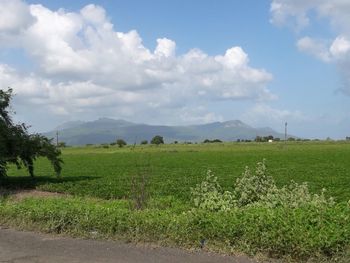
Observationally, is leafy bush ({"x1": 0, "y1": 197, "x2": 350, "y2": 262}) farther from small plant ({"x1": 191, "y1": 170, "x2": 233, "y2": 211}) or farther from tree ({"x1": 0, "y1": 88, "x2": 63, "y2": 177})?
tree ({"x1": 0, "y1": 88, "x2": 63, "y2": 177})

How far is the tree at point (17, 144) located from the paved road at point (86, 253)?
1268 cm

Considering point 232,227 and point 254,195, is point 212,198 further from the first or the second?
point 232,227

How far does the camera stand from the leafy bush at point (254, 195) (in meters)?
9.16

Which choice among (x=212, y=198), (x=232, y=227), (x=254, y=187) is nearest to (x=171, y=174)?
(x=254, y=187)

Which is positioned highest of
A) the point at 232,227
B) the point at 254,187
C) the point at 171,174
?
the point at 254,187

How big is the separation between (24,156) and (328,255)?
18.0 m

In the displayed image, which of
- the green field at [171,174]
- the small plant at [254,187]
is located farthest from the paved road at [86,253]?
the green field at [171,174]

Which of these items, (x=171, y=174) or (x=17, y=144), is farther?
(x=171, y=174)

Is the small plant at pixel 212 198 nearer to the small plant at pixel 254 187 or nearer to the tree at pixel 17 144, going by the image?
the small plant at pixel 254 187

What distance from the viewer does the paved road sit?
24.5ft

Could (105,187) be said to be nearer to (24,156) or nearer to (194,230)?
(24,156)

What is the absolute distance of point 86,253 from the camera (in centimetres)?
802

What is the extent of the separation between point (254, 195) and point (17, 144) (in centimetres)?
1435

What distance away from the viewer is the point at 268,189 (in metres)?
9.81
